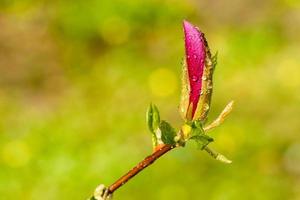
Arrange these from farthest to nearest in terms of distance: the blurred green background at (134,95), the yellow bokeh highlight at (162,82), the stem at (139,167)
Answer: the yellow bokeh highlight at (162,82)
the blurred green background at (134,95)
the stem at (139,167)

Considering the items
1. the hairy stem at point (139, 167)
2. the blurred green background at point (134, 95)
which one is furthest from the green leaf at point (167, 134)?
the blurred green background at point (134, 95)

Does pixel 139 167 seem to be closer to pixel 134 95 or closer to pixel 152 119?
pixel 152 119

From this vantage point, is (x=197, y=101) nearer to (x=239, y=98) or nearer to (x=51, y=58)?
(x=239, y=98)

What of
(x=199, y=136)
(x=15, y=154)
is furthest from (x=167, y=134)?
(x=15, y=154)

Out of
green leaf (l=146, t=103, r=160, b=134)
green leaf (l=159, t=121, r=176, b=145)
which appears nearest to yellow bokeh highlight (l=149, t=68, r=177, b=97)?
green leaf (l=146, t=103, r=160, b=134)

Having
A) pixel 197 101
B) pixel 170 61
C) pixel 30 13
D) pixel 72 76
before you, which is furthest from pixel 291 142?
pixel 197 101

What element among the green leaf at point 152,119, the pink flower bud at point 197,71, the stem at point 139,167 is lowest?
the stem at point 139,167

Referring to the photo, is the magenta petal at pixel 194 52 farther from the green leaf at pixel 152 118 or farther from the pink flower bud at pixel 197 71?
the green leaf at pixel 152 118

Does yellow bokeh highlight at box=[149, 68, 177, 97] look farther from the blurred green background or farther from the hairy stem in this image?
the hairy stem

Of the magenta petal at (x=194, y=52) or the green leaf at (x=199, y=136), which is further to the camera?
the green leaf at (x=199, y=136)
